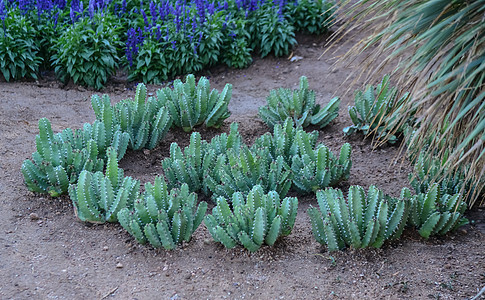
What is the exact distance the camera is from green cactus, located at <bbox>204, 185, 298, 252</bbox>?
329 cm

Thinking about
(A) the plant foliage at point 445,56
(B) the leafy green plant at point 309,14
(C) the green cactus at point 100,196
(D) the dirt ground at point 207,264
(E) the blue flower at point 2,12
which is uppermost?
(A) the plant foliage at point 445,56

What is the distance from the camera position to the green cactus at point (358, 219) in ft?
10.9

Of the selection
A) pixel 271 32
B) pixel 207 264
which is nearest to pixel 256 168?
pixel 207 264

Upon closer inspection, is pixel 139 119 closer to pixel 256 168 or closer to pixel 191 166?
pixel 191 166

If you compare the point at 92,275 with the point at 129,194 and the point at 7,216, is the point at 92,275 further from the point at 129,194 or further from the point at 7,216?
the point at 7,216

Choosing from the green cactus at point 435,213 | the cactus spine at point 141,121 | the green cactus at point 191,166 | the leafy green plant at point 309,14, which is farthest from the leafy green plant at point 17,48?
the green cactus at point 435,213

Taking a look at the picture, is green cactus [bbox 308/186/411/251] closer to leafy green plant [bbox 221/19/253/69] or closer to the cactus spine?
the cactus spine

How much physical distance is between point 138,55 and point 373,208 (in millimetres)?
4281

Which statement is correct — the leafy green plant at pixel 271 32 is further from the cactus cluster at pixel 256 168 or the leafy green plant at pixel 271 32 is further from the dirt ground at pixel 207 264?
the dirt ground at pixel 207 264

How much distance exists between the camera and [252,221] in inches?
131

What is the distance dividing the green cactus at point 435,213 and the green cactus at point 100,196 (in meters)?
1.85

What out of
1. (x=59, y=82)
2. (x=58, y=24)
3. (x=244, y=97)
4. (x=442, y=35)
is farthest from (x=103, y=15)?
(x=442, y=35)

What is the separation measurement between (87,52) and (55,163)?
8.77ft

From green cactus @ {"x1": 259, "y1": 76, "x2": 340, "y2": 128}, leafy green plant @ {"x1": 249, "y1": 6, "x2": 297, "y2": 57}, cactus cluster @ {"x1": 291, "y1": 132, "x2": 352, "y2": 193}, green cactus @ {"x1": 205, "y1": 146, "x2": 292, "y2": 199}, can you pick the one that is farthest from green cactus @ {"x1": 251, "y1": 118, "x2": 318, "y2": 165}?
leafy green plant @ {"x1": 249, "y1": 6, "x2": 297, "y2": 57}
